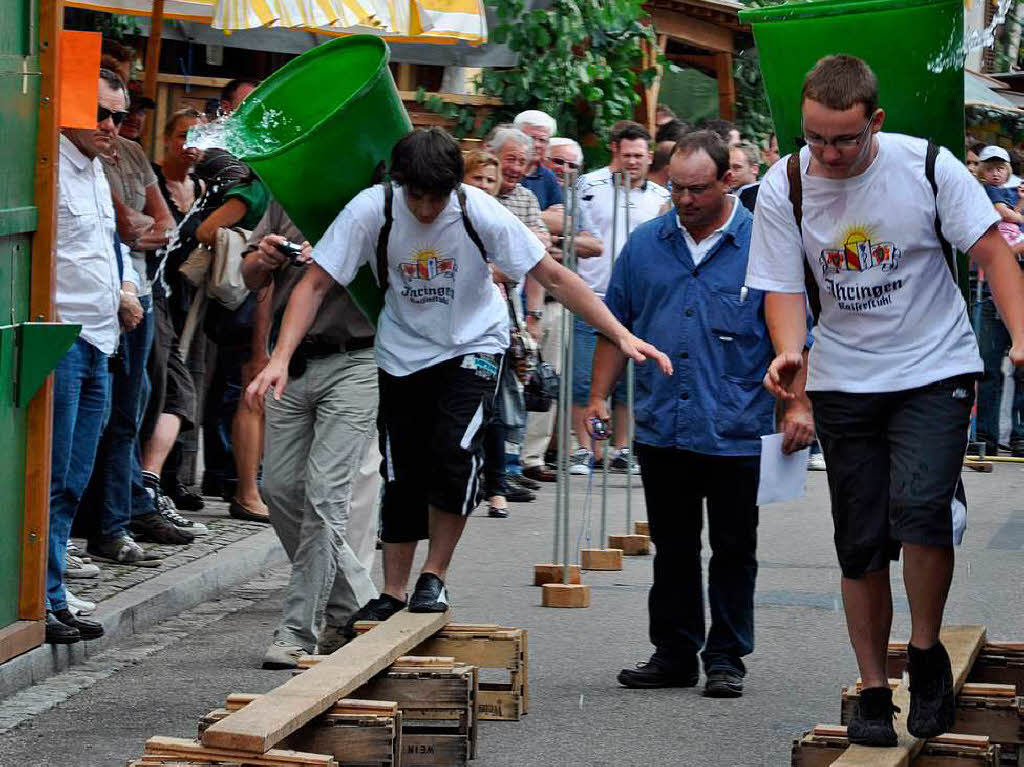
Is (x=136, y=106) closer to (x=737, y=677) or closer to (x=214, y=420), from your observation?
(x=214, y=420)

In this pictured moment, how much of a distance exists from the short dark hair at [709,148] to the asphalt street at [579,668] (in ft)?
6.14

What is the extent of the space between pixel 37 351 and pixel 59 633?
109cm

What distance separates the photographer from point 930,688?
5344 millimetres

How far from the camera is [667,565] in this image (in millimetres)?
7008

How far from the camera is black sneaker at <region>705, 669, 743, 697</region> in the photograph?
6.79 m

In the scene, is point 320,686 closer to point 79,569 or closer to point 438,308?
point 438,308

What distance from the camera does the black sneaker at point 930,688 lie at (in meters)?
5.30

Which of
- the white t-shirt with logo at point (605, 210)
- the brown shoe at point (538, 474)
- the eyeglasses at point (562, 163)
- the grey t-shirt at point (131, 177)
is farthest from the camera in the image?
the eyeglasses at point (562, 163)

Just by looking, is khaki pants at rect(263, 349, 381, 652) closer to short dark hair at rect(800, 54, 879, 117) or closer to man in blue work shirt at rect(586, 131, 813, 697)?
man in blue work shirt at rect(586, 131, 813, 697)

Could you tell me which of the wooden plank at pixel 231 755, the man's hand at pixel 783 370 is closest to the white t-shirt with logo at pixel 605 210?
the man's hand at pixel 783 370

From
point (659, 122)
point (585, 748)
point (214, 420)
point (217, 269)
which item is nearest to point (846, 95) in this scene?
point (585, 748)

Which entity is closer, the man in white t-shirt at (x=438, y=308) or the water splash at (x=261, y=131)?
the man in white t-shirt at (x=438, y=308)

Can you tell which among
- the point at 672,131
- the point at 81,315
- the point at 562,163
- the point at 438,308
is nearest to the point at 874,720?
the point at 438,308

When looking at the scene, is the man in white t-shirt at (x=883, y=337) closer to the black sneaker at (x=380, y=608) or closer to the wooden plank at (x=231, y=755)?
the wooden plank at (x=231, y=755)
